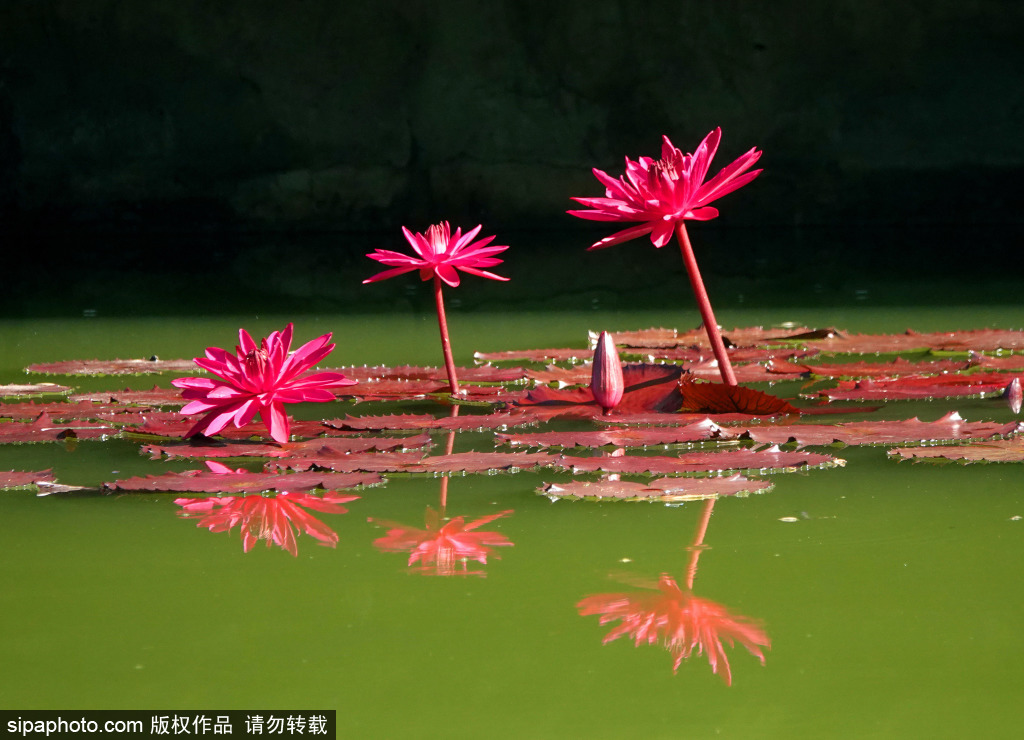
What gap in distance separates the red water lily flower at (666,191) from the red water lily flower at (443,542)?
46 cm

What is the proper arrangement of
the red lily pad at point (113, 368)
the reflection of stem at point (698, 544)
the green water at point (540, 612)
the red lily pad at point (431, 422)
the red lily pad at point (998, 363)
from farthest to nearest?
the red lily pad at point (113, 368) → the red lily pad at point (998, 363) → the red lily pad at point (431, 422) → the reflection of stem at point (698, 544) → the green water at point (540, 612)

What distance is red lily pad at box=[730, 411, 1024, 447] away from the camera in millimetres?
1361

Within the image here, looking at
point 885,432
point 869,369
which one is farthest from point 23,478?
point 869,369

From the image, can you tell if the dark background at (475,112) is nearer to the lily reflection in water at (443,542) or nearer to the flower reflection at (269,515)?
the flower reflection at (269,515)

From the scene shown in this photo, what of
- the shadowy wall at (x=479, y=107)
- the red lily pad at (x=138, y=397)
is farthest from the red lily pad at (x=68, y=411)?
the shadowy wall at (x=479, y=107)

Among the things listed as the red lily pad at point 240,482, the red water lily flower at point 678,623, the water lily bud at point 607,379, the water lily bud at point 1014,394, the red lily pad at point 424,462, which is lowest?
the red water lily flower at point 678,623

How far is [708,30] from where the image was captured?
24.1 feet

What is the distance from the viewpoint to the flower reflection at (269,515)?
111cm

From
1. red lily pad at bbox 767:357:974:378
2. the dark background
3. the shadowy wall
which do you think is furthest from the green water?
the shadowy wall

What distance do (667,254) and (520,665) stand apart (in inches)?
181

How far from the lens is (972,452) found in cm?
129

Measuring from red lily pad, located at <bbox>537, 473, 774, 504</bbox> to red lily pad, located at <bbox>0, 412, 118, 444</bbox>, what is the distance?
25.5 inches

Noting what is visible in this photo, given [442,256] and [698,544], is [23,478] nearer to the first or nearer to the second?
[442,256]

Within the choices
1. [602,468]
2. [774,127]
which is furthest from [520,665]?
[774,127]
